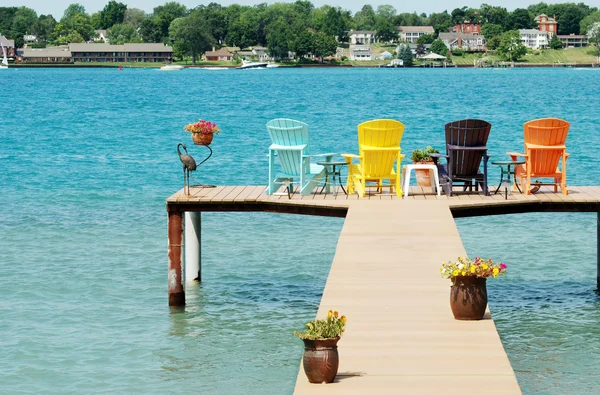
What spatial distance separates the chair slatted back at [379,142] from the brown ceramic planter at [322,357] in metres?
7.43

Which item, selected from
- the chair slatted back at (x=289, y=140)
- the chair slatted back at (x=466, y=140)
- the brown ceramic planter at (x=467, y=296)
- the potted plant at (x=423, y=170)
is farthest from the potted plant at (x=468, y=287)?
the potted plant at (x=423, y=170)

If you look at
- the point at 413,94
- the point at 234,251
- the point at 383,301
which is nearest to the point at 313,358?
the point at 383,301

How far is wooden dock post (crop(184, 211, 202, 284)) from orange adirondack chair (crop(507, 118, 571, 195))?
4.92 metres

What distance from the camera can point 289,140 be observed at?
15.9 metres

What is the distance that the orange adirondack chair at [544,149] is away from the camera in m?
15.5

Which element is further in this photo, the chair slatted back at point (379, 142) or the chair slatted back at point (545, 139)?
the chair slatted back at point (379, 142)

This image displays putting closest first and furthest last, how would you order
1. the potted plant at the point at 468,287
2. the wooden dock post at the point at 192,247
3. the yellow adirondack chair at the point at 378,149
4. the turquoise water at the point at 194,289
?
1. the potted plant at the point at 468,287
2. the turquoise water at the point at 194,289
3. the yellow adirondack chair at the point at 378,149
4. the wooden dock post at the point at 192,247

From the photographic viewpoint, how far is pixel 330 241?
21.6m

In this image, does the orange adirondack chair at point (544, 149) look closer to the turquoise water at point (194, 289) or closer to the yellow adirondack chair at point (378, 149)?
the yellow adirondack chair at point (378, 149)

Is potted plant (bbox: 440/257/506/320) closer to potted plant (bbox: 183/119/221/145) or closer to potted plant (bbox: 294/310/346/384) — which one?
potted plant (bbox: 294/310/346/384)

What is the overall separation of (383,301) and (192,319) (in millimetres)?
5274

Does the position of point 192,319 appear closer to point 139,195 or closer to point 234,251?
point 234,251

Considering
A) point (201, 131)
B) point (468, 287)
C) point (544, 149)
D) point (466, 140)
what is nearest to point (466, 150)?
point (466, 140)

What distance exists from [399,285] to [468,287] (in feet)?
4.67
